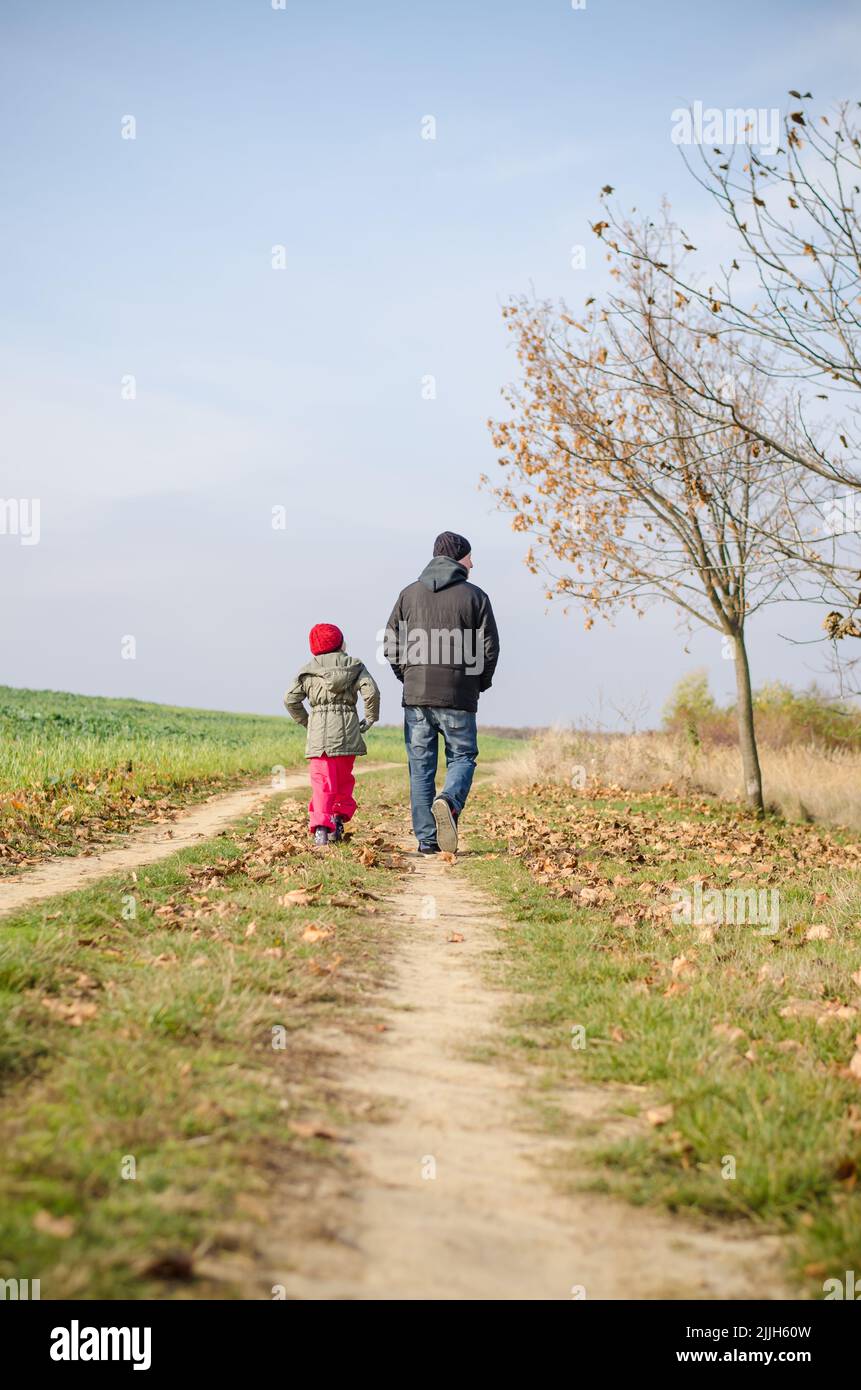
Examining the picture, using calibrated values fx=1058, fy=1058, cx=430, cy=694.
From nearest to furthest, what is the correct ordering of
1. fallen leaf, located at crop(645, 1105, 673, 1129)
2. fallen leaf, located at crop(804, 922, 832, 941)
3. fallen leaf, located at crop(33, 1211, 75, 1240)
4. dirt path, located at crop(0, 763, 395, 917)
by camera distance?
1. fallen leaf, located at crop(33, 1211, 75, 1240)
2. fallen leaf, located at crop(645, 1105, 673, 1129)
3. fallen leaf, located at crop(804, 922, 832, 941)
4. dirt path, located at crop(0, 763, 395, 917)

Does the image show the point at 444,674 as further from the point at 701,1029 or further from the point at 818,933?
the point at 701,1029

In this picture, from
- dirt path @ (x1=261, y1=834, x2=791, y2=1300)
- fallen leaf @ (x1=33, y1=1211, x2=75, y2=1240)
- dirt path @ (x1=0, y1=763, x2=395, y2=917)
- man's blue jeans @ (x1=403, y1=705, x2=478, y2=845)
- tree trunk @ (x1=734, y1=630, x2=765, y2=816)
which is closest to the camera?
fallen leaf @ (x1=33, y1=1211, x2=75, y2=1240)

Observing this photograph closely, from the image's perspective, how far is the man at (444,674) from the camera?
11.1 m

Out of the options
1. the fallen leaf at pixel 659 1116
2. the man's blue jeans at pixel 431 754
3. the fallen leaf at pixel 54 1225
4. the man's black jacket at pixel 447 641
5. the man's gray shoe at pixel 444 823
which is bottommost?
the fallen leaf at pixel 659 1116

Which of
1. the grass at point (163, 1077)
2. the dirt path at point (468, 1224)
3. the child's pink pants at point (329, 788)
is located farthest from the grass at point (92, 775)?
the dirt path at point (468, 1224)

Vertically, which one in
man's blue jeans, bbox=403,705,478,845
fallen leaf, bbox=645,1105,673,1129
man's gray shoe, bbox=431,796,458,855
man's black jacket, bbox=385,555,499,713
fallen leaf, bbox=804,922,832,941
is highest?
man's black jacket, bbox=385,555,499,713

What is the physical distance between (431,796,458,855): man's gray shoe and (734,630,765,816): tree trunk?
1061 cm

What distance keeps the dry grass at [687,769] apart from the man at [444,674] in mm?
9323

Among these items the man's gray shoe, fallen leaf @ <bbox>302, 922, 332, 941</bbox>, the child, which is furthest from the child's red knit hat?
fallen leaf @ <bbox>302, 922, 332, 941</bbox>

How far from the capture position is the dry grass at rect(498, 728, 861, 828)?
68.3 feet

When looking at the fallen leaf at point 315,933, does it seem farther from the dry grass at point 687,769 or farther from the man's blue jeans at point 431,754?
the dry grass at point 687,769

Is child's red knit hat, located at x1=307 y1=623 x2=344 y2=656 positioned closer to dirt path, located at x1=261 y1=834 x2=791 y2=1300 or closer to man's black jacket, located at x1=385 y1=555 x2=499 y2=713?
man's black jacket, located at x1=385 y1=555 x2=499 y2=713

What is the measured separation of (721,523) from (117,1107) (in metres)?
17.3
